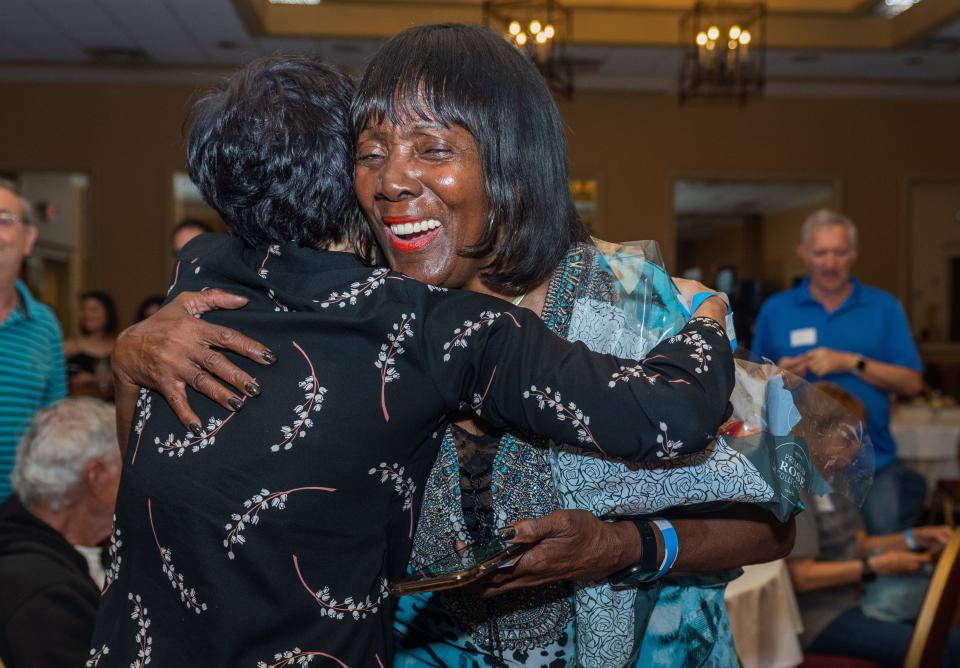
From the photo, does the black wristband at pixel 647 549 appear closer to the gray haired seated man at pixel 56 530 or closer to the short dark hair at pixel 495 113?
the short dark hair at pixel 495 113

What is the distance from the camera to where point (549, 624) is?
4.39 ft

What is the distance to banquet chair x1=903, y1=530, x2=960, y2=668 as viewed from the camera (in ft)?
7.90

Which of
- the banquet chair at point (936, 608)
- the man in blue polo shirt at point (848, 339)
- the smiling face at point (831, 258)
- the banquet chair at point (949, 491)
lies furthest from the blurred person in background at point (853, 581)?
the banquet chair at point (949, 491)

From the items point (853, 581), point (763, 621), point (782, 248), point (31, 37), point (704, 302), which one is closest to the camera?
point (704, 302)

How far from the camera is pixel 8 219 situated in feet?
10.5

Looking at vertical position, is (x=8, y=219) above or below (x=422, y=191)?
above

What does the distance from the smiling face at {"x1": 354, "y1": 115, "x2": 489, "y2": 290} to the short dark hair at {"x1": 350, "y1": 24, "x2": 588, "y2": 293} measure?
0.05ft

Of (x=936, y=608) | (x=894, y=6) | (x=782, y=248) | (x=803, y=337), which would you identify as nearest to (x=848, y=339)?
(x=803, y=337)

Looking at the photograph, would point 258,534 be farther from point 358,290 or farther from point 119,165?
point 119,165

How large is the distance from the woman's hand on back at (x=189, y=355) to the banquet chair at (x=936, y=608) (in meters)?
2.04

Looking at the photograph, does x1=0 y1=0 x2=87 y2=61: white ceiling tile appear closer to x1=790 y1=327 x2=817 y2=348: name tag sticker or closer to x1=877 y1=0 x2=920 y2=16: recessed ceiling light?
x1=790 y1=327 x2=817 y2=348: name tag sticker

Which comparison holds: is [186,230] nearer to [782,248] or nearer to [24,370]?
[24,370]

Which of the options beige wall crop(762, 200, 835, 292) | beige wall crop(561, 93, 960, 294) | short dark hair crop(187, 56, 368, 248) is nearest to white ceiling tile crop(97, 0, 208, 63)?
beige wall crop(561, 93, 960, 294)

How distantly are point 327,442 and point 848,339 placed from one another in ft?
13.2
